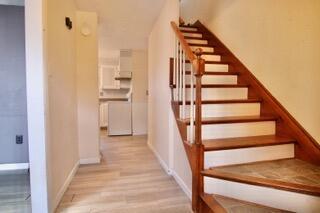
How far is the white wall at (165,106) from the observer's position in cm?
250

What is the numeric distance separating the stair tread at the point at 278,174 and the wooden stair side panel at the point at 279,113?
0.34 feet

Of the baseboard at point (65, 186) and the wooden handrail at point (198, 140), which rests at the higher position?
the wooden handrail at point (198, 140)

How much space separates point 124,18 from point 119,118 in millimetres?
2553

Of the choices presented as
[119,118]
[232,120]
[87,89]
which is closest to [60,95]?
[87,89]

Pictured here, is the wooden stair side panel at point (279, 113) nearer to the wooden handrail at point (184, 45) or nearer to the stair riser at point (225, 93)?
the stair riser at point (225, 93)

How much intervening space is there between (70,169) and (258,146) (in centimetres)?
216

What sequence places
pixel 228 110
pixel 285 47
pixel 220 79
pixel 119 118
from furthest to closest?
1. pixel 119 118
2. pixel 220 79
3. pixel 228 110
4. pixel 285 47

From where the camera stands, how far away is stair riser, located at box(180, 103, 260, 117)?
A: 2467 millimetres

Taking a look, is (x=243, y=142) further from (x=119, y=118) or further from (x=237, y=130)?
(x=119, y=118)

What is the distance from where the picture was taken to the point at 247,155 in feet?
6.44

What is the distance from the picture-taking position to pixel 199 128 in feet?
5.85

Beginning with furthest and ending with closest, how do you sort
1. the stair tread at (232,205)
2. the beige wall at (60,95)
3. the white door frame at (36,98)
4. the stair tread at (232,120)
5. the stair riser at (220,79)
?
the stair riser at (220,79)
the stair tread at (232,120)
the beige wall at (60,95)
the white door frame at (36,98)
the stair tread at (232,205)

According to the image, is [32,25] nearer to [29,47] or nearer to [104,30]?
[29,47]

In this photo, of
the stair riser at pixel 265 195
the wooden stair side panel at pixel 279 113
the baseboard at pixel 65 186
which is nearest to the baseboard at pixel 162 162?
the stair riser at pixel 265 195
